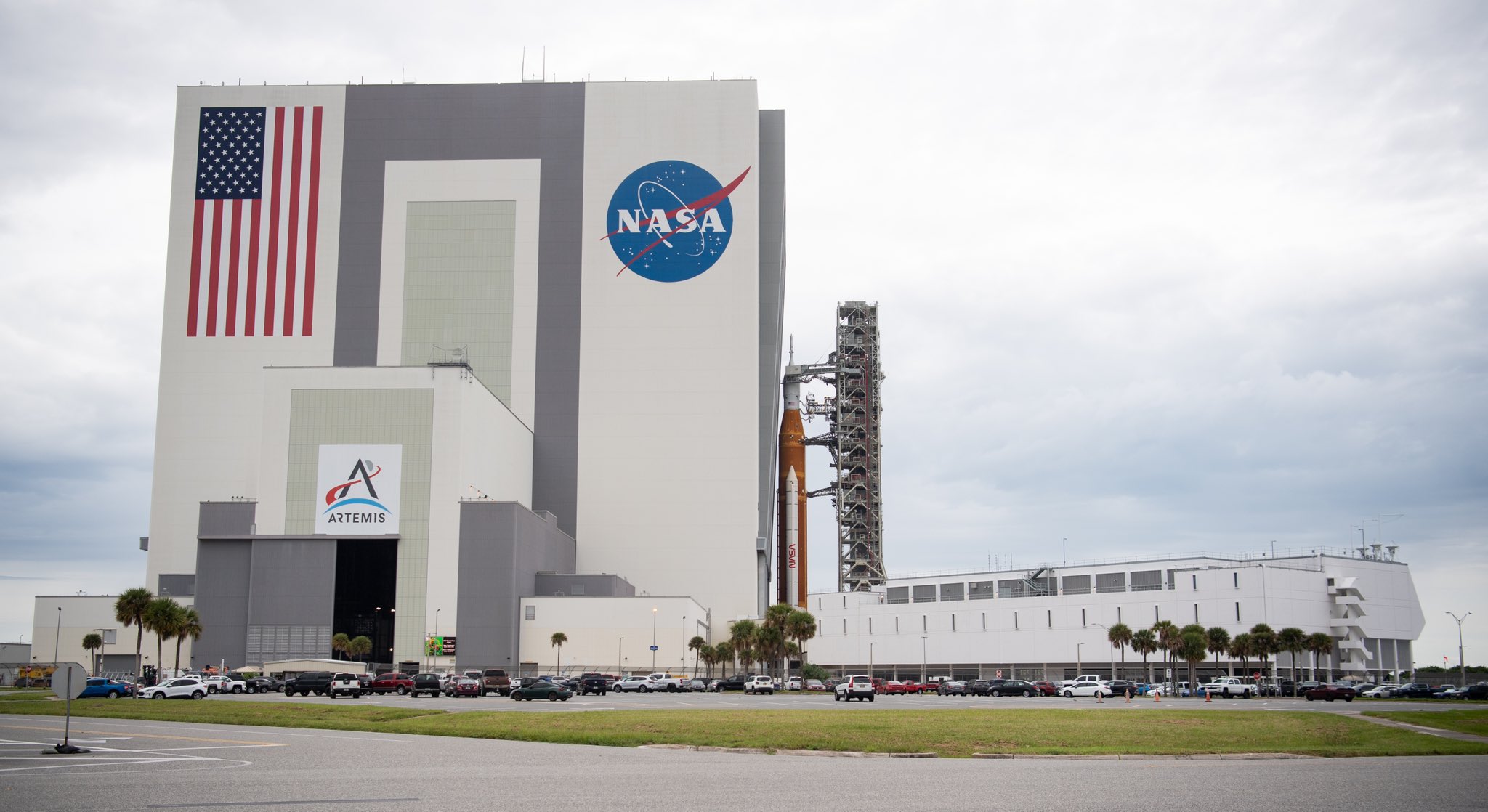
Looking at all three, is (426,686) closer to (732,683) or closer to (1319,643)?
(732,683)

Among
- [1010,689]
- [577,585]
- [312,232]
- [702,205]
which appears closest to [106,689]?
[577,585]

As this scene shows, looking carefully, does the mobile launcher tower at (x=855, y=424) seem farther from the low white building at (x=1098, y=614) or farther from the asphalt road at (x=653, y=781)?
the asphalt road at (x=653, y=781)

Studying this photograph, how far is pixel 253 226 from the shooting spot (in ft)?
340

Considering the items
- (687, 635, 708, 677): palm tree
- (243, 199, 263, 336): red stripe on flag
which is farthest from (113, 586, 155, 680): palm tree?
(687, 635, 708, 677): palm tree

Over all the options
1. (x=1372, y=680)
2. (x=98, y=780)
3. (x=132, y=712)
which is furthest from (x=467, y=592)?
(x=1372, y=680)

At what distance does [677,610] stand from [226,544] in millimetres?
32975

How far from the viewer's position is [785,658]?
102 m

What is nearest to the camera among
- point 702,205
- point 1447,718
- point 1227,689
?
point 1447,718

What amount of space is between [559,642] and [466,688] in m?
26.4

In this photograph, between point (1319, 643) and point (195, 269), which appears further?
point (1319, 643)

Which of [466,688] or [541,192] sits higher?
[541,192]

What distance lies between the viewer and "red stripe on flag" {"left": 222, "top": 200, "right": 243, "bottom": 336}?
337ft

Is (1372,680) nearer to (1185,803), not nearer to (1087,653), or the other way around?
(1087,653)

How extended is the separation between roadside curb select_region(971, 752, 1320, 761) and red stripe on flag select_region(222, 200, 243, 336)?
91062 millimetres
